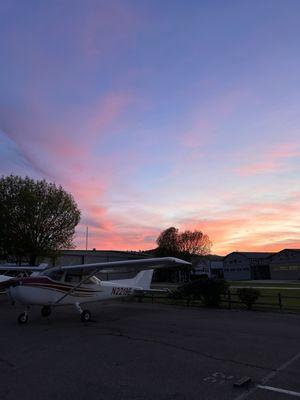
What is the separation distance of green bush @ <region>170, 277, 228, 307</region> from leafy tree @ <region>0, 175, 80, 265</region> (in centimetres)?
1848

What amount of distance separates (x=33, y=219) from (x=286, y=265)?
6573cm

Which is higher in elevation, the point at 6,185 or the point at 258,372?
the point at 6,185

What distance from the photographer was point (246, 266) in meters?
97.1

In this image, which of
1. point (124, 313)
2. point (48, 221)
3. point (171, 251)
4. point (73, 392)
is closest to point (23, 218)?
point (48, 221)

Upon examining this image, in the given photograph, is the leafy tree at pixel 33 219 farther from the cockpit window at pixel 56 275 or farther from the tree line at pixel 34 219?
the cockpit window at pixel 56 275

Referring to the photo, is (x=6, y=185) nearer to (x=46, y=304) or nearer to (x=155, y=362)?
(x=46, y=304)

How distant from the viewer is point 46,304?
1652 centimetres

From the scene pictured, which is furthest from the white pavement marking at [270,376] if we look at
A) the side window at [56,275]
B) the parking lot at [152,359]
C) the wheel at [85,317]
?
the side window at [56,275]

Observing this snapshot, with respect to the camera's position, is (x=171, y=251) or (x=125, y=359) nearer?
(x=125, y=359)

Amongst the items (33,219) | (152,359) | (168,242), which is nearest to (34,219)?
(33,219)

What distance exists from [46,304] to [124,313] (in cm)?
386

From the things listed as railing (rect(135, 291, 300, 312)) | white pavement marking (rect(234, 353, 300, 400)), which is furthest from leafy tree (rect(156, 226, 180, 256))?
white pavement marking (rect(234, 353, 300, 400))

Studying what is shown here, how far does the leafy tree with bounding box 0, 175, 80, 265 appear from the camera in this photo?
3609 centimetres

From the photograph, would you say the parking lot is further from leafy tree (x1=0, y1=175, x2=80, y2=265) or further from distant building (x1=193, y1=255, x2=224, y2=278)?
distant building (x1=193, y1=255, x2=224, y2=278)
